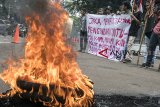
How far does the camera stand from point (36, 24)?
18.4 feet

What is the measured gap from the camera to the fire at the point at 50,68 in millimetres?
5020

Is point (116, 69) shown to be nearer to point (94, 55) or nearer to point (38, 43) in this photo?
point (94, 55)

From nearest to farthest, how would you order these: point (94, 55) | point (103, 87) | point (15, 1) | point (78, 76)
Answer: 1. point (78, 76)
2. point (15, 1)
3. point (103, 87)
4. point (94, 55)

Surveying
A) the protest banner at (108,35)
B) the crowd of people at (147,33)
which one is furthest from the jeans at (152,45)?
the protest banner at (108,35)

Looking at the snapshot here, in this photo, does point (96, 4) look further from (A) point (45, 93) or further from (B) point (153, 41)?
(A) point (45, 93)

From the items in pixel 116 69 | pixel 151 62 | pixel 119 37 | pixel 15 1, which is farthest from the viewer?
pixel 119 37

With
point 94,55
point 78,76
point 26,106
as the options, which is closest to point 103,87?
point 78,76

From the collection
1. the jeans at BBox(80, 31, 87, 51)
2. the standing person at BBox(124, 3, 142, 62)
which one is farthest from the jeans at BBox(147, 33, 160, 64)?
the jeans at BBox(80, 31, 87, 51)

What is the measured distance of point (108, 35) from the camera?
1551cm

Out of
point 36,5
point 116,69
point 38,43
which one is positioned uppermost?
point 36,5

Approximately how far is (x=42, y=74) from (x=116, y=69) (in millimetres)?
6888

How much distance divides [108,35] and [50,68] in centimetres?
1027

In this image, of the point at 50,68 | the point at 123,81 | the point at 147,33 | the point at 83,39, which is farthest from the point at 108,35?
the point at 50,68

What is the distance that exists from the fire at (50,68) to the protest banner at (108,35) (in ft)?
28.6
